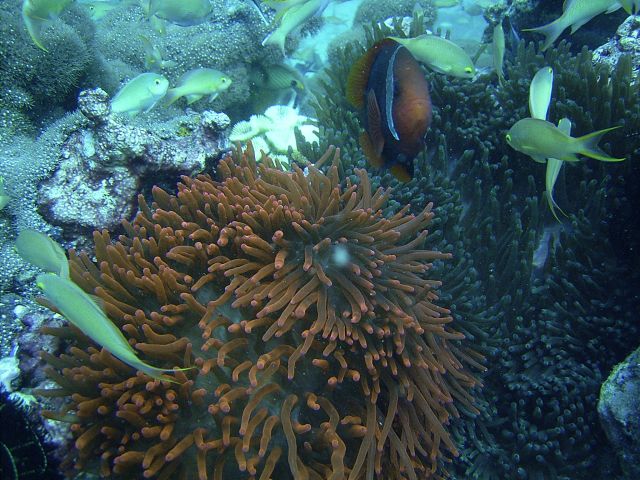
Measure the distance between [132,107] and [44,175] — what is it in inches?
42.9

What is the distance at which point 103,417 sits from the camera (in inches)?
92.2

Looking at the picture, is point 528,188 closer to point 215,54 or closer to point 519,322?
point 519,322

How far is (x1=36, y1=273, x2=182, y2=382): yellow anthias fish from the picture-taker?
184 centimetres

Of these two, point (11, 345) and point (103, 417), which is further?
point (11, 345)

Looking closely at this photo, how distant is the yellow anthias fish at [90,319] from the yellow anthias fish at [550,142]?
2.71m

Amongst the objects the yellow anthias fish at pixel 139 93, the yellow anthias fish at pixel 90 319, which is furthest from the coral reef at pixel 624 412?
the yellow anthias fish at pixel 139 93

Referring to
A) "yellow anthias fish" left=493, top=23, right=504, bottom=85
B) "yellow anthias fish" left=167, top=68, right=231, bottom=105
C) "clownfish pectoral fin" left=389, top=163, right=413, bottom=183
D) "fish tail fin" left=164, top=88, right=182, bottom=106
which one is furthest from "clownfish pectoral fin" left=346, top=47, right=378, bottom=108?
"fish tail fin" left=164, top=88, right=182, bottom=106

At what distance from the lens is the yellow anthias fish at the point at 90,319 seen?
184 cm

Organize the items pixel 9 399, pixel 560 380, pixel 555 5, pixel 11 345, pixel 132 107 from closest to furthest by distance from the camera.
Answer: pixel 9 399, pixel 560 380, pixel 11 345, pixel 132 107, pixel 555 5

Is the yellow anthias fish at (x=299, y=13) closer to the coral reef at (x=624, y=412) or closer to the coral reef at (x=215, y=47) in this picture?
the coral reef at (x=215, y=47)

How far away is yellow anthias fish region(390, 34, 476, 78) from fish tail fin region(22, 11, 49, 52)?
356cm

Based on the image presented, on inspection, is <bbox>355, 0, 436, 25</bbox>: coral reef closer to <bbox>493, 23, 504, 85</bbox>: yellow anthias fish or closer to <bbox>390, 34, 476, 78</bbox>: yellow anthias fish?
<bbox>493, 23, 504, 85</bbox>: yellow anthias fish

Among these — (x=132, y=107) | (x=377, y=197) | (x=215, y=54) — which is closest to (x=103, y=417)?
(x=377, y=197)

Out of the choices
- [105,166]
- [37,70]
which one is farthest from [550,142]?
[37,70]
